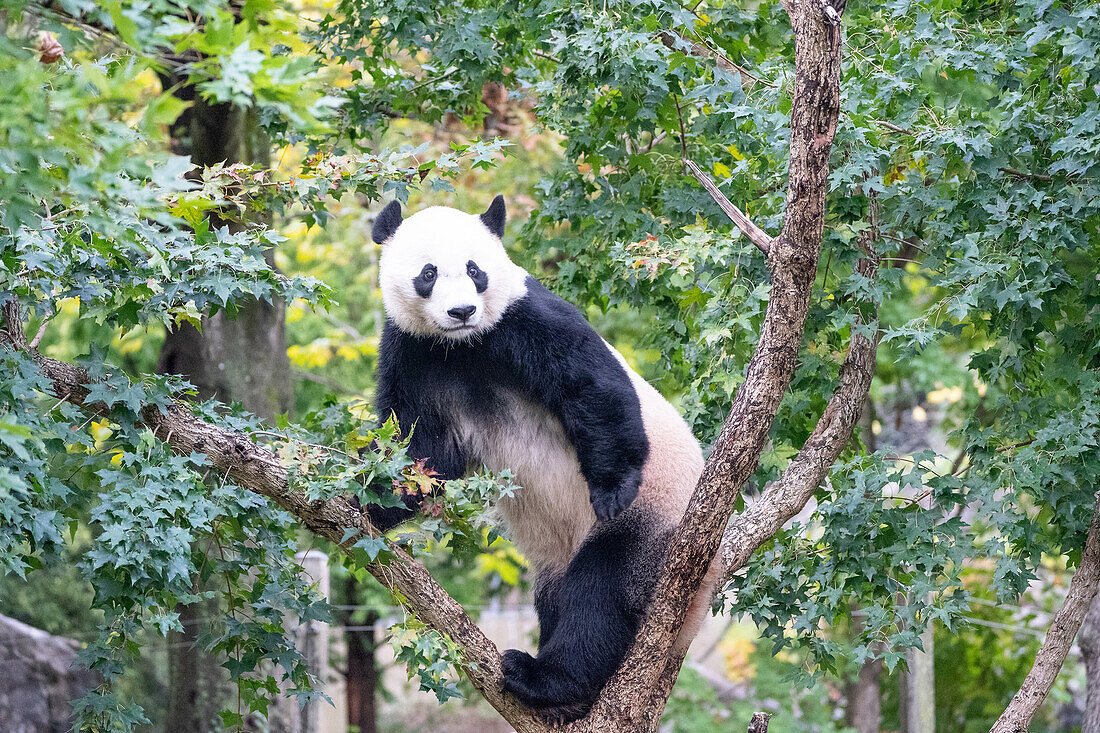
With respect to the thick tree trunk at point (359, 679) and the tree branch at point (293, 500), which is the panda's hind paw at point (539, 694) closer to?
the tree branch at point (293, 500)

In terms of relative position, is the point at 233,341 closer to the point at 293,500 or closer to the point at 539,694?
the point at 293,500

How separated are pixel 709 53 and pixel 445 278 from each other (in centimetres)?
196

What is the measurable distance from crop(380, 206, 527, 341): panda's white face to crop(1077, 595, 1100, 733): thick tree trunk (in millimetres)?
3572

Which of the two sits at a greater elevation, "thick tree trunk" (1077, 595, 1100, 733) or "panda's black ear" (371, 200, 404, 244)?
"panda's black ear" (371, 200, 404, 244)

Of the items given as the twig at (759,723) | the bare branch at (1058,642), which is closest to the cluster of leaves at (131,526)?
the twig at (759,723)

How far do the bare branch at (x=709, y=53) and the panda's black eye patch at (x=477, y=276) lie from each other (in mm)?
1415

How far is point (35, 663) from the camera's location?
673 centimetres

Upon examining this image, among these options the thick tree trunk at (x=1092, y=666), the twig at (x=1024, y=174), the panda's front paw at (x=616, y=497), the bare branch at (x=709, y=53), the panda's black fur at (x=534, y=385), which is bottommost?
the thick tree trunk at (x=1092, y=666)

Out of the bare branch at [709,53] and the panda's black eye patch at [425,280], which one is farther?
the bare branch at [709,53]

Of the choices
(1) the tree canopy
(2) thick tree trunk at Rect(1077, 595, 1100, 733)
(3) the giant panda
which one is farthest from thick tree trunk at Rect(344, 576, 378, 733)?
(2) thick tree trunk at Rect(1077, 595, 1100, 733)

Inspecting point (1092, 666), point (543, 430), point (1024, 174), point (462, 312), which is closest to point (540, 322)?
point (462, 312)

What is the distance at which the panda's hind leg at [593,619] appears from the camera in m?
3.64

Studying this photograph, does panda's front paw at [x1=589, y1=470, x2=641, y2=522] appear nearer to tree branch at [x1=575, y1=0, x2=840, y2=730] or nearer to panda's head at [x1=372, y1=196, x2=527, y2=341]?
tree branch at [x1=575, y1=0, x2=840, y2=730]

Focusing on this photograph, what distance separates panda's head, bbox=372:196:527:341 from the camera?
3.72 metres
